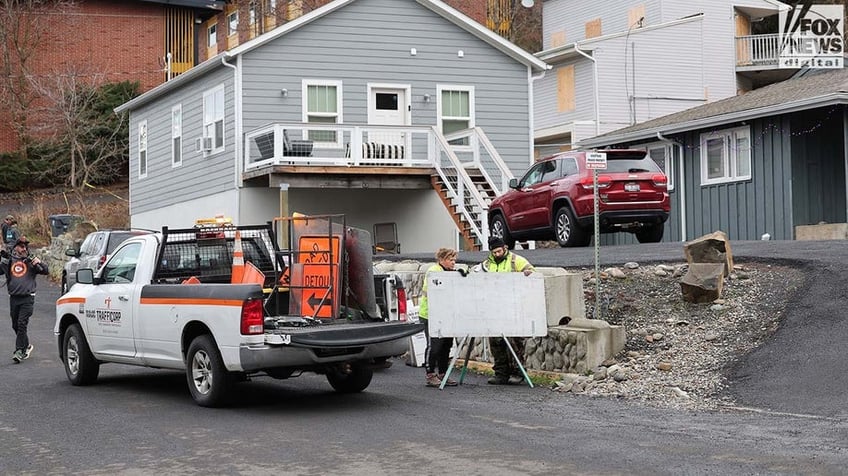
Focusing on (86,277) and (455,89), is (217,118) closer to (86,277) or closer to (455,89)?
(455,89)

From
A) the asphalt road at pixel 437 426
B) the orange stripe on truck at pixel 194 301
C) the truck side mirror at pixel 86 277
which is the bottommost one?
the asphalt road at pixel 437 426

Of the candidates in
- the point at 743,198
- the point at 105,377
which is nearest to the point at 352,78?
the point at 743,198

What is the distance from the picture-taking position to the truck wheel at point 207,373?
35.3ft

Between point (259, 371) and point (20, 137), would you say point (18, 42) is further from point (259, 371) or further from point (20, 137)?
point (259, 371)

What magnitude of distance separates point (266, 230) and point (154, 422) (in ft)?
9.71

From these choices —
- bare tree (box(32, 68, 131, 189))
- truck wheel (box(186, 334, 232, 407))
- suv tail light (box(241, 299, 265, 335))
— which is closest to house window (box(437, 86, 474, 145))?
truck wheel (box(186, 334, 232, 407))

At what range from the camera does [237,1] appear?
48.8 m

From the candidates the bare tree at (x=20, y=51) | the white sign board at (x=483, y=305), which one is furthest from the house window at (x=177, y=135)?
the white sign board at (x=483, y=305)

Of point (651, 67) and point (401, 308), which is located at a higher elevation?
point (651, 67)

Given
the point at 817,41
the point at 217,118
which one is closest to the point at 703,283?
the point at 217,118

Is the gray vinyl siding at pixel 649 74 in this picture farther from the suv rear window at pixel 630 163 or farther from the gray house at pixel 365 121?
the suv rear window at pixel 630 163

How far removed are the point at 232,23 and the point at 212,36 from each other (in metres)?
1.92

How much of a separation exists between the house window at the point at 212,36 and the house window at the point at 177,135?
20087 mm

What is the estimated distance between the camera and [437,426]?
31.8ft
